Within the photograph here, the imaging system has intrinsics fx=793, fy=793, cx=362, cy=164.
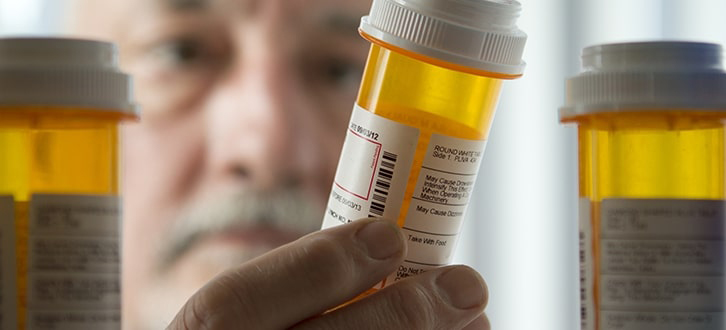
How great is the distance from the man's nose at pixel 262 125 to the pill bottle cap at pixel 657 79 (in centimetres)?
98

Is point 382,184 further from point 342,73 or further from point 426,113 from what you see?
point 342,73

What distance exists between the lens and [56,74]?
1.79 feet

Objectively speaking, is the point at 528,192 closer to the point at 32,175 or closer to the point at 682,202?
the point at 682,202

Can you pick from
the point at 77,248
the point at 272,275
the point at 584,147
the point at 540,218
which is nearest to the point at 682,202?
the point at 584,147

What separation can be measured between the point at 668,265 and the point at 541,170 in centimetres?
115

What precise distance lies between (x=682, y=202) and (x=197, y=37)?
3.83 ft

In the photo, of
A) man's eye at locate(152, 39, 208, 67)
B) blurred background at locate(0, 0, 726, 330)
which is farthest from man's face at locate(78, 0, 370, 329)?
blurred background at locate(0, 0, 726, 330)

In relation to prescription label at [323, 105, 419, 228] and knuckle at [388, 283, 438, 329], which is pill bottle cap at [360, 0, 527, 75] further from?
knuckle at [388, 283, 438, 329]

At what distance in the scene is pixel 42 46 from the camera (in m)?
0.55

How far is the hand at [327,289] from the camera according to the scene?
58cm

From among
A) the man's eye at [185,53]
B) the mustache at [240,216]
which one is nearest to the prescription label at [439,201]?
the mustache at [240,216]

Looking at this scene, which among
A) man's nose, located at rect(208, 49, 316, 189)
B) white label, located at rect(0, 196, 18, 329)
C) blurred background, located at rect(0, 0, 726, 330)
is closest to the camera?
white label, located at rect(0, 196, 18, 329)

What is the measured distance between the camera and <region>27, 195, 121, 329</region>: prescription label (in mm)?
543

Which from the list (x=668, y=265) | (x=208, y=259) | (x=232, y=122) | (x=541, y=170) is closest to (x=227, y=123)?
(x=232, y=122)
